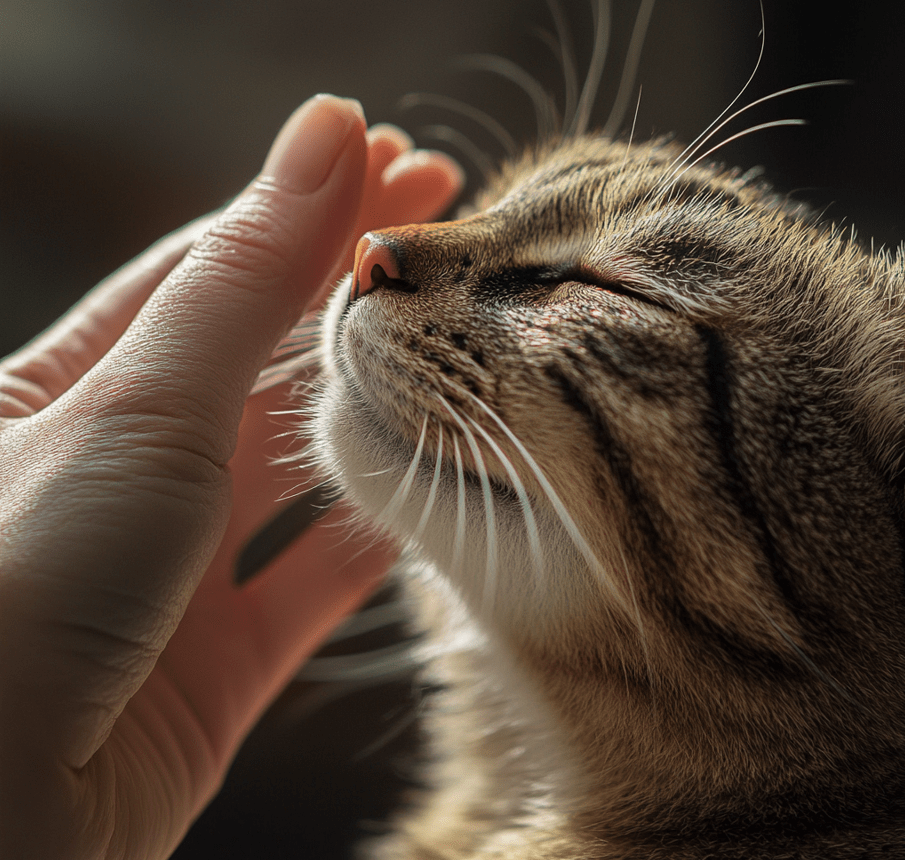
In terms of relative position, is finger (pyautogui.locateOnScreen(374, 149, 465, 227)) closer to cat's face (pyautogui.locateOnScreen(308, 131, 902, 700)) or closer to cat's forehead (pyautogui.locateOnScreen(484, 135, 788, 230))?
cat's forehead (pyautogui.locateOnScreen(484, 135, 788, 230))

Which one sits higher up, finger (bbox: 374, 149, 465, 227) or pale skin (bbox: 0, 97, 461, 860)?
finger (bbox: 374, 149, 465, 227)

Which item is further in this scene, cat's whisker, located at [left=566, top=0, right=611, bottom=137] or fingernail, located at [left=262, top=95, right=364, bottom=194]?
cat's whisker, located at [left=566, top=0, right=611, bottom=137]

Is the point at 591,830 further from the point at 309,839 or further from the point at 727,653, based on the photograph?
the point at 309,839

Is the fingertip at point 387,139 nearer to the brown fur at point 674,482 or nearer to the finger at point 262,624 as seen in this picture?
the brown fur at point 674,482

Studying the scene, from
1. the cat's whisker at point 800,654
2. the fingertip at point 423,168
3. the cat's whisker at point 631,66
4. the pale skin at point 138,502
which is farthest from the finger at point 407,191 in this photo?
the cat's whisker at point 800,654

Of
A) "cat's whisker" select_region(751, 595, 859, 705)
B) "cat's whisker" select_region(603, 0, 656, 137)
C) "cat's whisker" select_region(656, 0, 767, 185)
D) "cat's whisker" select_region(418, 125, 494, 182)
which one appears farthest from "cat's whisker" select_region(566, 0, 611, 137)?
"cat's whisker" select_region(751, 595, 859, 705)

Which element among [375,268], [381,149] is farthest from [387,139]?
[375,268]

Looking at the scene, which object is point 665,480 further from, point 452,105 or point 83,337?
point 452,105
